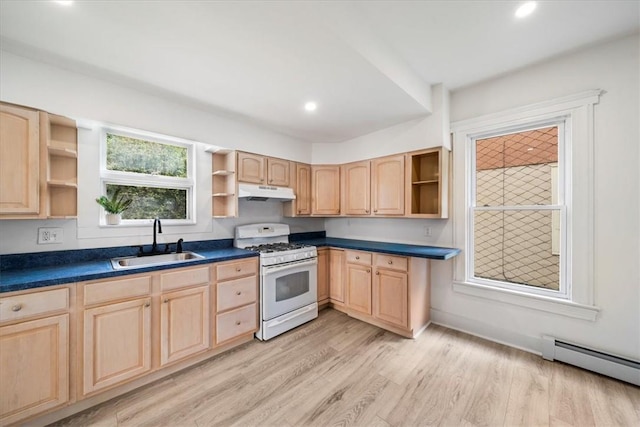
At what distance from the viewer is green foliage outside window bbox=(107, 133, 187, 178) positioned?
7.66ft

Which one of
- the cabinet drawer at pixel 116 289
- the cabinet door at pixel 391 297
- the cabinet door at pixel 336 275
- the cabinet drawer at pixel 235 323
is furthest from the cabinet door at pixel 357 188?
the cabinet drawer at pixel 116 289

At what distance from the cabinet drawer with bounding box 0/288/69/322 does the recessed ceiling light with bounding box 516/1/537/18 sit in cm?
361

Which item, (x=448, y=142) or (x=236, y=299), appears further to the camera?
(x=448, y=142)

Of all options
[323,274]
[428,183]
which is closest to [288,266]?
[323,274]

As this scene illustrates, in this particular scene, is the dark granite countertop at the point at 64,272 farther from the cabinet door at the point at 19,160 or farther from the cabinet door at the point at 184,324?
the cabinet door at the point at 19,160

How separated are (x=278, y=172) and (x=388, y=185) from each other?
4.90ft

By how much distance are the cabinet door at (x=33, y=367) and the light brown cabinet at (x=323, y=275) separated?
2.42m

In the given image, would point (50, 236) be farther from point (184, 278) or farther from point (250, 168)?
point (250, 168)

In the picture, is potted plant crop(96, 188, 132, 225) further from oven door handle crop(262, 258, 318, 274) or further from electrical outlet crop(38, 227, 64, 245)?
oven door handle crop(262, 258, 318, 274)

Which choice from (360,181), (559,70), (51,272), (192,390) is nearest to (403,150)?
(360,181)

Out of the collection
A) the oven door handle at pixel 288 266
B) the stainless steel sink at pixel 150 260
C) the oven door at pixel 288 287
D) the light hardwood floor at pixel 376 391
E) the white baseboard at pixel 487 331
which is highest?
the stainless steel sink at pixel 150 260

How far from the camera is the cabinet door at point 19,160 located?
1593 mm

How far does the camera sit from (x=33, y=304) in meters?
1.51

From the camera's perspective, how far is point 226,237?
9.96 feet
